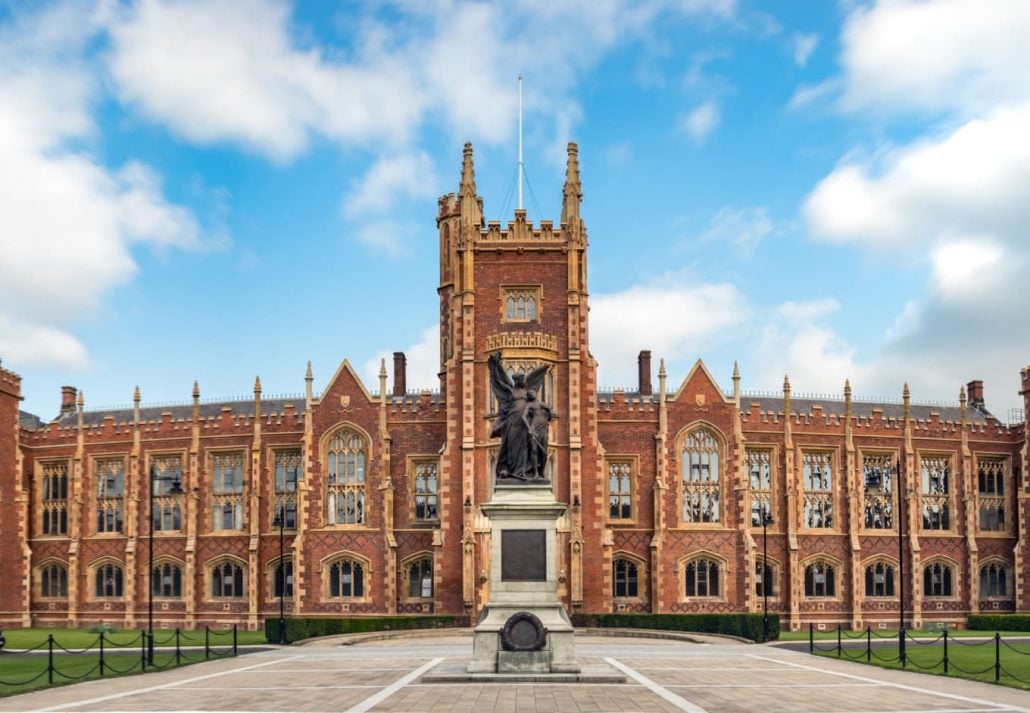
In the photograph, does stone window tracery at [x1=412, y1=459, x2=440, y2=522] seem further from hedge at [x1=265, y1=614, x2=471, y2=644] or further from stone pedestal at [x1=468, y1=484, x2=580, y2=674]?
stone pedestal at [x1=468, y1=484, x2=580, y2=674]

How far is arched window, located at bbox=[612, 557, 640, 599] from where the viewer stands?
194 feet

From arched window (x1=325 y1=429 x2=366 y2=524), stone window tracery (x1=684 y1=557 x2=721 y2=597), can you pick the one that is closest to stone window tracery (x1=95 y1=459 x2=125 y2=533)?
arched window (x1=325 y1=429 x2=366 y2=524)

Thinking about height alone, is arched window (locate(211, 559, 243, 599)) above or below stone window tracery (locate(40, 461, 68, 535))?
below

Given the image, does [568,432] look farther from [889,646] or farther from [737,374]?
[889,646]

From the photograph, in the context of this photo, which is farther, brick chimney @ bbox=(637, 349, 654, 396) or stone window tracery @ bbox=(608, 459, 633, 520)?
brick chimney @ bbox=(637, 349, 654, 396)

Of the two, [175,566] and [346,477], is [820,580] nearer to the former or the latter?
[346,477]

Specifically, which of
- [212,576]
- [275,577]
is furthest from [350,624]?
[212,576]

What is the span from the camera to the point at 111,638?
50750 millimetres

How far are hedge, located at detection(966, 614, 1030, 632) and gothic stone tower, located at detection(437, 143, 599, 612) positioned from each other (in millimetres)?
21073

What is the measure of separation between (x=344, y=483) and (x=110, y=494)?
49.9ft

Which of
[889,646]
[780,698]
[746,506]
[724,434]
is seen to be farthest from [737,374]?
[780,698]

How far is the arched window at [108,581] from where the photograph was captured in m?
63.9

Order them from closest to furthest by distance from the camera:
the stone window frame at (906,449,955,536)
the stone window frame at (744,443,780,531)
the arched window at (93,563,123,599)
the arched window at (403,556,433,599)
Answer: the arched window at (403,556,433,599) → the stone window frame at (744,443,780,531) → the stone window frame at (906,449,955,536) → the arched window at (93,563,123,599)

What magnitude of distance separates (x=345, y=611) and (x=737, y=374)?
2384 centimetres
